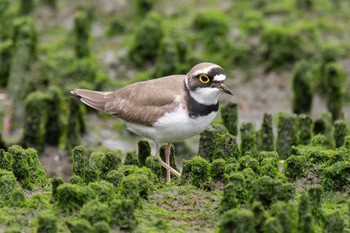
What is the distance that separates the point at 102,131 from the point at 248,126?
3883 millimetres

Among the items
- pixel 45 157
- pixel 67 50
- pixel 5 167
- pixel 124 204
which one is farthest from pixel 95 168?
pixel 67 50

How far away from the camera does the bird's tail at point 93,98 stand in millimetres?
11234

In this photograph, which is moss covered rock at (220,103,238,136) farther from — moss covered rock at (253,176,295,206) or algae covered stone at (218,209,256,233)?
algae covered stone at (218,209,256,233)

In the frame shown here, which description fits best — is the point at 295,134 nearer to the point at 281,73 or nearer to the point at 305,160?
the point at 305,160

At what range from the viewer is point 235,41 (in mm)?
16797

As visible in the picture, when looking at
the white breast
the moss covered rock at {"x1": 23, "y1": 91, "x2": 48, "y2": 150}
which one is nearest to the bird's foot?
the white breast

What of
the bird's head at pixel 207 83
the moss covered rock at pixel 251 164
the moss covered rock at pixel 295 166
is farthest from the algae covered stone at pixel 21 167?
the moss covered rock at pixel 295 166

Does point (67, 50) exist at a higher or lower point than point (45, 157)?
higher

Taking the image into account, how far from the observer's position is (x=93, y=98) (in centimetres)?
1133

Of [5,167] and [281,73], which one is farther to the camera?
[281,73]

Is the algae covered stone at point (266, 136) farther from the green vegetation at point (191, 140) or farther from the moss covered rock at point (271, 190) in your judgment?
the moss covered rock at point (271, 190)

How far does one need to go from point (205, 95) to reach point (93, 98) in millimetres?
1564

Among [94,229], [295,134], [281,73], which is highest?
[281,73]

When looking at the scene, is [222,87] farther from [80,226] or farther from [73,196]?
[80,226]
